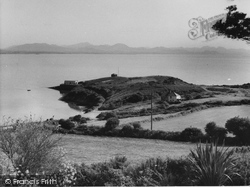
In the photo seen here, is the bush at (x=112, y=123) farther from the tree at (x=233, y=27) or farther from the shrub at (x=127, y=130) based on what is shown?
the tree at (x=233, y=27)

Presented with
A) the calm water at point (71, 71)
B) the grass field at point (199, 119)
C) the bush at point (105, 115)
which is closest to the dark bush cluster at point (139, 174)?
the calm water at point (71, 71)

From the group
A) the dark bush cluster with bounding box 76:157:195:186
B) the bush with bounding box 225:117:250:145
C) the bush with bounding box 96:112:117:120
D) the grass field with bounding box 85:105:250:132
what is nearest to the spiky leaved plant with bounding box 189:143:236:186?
the dark bush cluster with bounding box 76:157:195:186

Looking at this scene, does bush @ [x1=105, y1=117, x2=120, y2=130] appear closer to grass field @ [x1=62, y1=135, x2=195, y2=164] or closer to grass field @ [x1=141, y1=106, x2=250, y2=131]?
grass field @ [x1=62, y1=135, x2=195, y2=164]

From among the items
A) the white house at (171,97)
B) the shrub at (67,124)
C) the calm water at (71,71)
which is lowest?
the shrub at (67,124)

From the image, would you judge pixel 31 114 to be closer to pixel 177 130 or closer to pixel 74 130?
pixel 74 130

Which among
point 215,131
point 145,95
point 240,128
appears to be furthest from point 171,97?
point 240,128

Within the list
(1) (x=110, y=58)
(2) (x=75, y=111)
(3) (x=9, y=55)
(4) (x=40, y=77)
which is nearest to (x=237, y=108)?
(1) (x=110, y=58)

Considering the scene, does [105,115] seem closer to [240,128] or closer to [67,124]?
[67,124]
